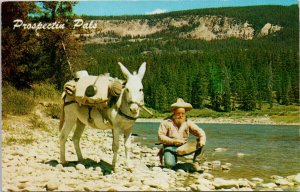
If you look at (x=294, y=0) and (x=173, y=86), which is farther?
(x=173, y=86)

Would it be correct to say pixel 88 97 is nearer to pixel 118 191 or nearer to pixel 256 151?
pixel 118 191

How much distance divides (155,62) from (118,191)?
235 feet

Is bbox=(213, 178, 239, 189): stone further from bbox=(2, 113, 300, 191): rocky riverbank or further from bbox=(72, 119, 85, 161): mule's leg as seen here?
bbox=(72, 119, 85, 161): mule's leg

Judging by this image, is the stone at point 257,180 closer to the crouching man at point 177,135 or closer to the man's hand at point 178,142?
the crouching man at point 177,135

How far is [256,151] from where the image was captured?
11.1m

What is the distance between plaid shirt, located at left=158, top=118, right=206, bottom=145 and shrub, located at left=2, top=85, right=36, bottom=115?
17.0 feet

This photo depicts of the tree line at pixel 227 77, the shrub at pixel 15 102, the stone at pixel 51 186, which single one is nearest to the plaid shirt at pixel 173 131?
the stone at pixel 51 186

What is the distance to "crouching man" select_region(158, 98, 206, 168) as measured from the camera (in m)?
7.07

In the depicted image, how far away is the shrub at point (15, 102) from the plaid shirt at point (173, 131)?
5.19 metres

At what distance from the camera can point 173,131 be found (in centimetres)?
716

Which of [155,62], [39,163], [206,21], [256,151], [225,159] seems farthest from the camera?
[206,21]

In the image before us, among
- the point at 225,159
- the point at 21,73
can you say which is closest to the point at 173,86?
the point at 21,73

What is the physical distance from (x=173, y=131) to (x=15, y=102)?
666cm

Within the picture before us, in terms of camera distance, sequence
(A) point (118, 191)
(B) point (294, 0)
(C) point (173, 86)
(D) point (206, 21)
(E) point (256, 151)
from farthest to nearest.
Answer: (D) point (206, 21) < (C) point (173, 86) < (E) point (256, 151) < (B) point (294, 0) < (A) point (118, 191)
